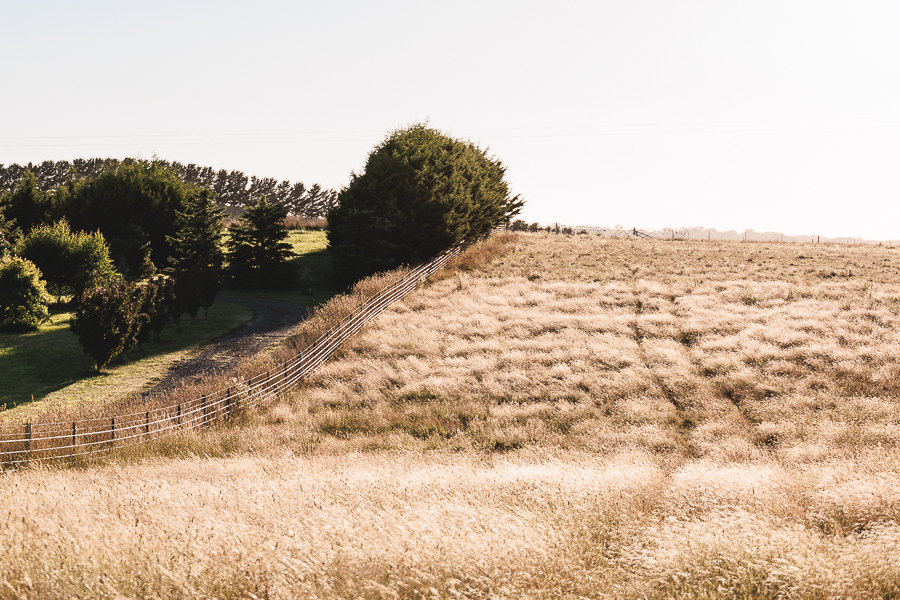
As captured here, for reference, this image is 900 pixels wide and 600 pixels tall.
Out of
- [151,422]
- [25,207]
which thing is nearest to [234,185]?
[25,207]

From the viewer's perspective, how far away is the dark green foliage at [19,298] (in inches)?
1096

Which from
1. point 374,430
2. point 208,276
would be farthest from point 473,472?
point 208,276

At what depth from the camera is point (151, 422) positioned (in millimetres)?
14438

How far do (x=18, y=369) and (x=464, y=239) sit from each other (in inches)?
1212

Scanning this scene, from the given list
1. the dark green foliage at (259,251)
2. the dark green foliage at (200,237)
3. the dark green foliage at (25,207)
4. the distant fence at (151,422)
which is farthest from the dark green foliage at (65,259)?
the distant fence at (151,422)

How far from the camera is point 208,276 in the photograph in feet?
100

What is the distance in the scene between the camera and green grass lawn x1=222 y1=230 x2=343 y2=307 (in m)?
39.2

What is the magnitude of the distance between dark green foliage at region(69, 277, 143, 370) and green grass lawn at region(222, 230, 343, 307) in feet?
48.1

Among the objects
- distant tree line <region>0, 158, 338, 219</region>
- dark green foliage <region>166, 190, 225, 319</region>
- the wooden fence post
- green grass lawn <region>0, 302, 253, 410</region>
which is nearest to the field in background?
green grass lawn <region>0, 302, 253, 410</region>

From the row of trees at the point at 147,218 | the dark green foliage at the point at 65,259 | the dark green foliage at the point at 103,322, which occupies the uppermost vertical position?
the row of trees at the point at 147,218

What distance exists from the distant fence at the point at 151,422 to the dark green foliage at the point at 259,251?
19.7 m

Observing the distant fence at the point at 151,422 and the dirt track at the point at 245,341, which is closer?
the distant fence at the point at 151,422

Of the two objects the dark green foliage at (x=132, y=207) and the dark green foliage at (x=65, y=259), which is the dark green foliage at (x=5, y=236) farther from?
the dark green foliage at (x=132, y=207)

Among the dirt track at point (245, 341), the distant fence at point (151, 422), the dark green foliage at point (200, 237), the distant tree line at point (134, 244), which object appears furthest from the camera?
the dark green foliage at point (200, 237)
